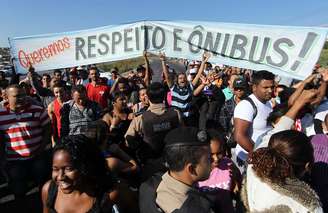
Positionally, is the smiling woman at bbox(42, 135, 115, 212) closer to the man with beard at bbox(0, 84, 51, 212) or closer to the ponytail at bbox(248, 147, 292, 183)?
the ponytail at bbox(248, 147, 292, 183)

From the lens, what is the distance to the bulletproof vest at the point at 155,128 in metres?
3.73

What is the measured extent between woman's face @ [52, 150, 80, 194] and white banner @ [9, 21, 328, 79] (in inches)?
118

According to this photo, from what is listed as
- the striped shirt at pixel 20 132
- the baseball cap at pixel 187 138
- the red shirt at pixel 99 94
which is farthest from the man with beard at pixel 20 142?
the red shirt at pixel 99 94

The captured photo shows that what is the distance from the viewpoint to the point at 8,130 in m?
3.78

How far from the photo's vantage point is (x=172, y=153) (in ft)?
6.40

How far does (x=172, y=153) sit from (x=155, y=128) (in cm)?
178

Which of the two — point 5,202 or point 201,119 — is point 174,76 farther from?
point 5,202

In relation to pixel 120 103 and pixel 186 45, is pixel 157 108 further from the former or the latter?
pixel 186 45

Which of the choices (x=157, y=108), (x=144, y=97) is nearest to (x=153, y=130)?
(x=157, y=108)

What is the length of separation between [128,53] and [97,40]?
0.54 m

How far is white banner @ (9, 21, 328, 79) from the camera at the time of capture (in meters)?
4.25

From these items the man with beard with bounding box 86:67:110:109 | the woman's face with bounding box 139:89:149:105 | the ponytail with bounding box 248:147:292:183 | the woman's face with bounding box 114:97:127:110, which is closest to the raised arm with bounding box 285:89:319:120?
the ponytail with bounding box 248:147:292:183

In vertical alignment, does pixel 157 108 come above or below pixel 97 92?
above

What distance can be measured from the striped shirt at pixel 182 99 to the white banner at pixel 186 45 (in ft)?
2.61
